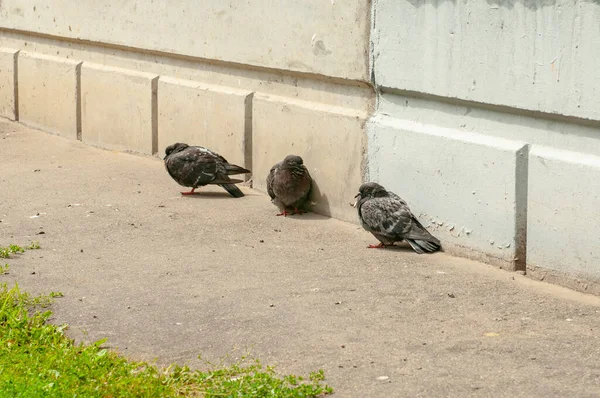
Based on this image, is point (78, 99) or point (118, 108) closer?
point (118, 108)

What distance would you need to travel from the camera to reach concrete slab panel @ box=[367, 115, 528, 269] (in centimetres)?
711

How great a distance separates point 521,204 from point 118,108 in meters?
5.21

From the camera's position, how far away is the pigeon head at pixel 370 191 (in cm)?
788

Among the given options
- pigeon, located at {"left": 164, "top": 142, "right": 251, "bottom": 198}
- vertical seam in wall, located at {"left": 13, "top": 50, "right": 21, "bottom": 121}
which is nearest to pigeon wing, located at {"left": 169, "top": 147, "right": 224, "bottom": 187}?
pigeon, located at {"left": 164, "top": 142, "right": 251, "bottom": 198}

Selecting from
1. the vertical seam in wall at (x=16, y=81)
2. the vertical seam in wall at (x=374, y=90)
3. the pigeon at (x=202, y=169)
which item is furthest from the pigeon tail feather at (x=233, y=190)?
the vertical seam in wall at (x=16, y=81)

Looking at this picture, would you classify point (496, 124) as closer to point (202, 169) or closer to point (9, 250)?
point (202, 169)

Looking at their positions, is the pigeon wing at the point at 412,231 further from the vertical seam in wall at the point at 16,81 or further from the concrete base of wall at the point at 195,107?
the vertical seam in wall at the point at 16,81

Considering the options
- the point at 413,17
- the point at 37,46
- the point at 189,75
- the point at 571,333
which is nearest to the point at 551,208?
the point at 571,333

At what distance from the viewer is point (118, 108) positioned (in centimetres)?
1111

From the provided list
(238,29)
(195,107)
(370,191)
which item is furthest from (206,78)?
(370,191)

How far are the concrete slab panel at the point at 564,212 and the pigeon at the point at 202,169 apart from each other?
3.13 m

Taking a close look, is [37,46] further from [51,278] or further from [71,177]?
[51,278]

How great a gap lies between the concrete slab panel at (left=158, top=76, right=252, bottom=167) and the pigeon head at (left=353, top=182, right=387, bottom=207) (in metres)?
1.85

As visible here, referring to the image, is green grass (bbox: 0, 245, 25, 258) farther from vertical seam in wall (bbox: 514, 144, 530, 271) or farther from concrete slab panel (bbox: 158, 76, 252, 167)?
vertical seam in wall (bbox: 514, 144, 530, 271)
